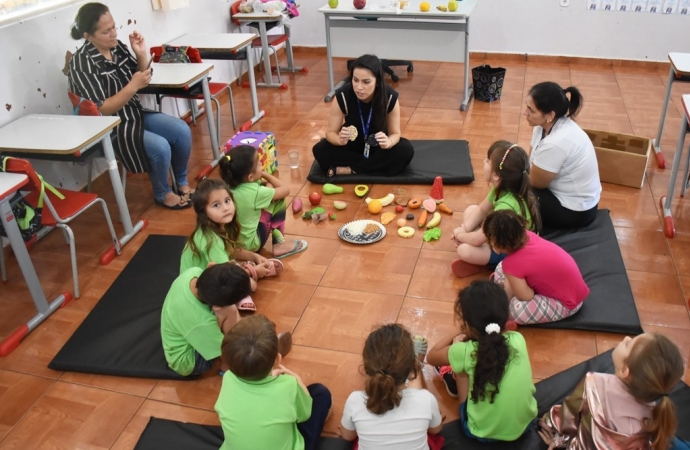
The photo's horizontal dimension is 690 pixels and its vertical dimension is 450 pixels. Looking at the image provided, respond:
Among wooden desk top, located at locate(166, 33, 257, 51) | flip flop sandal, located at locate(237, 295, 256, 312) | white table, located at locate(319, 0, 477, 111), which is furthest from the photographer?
white table, located at locate(319, 0, 477, 111)

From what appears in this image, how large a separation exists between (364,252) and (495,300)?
54.7 inches

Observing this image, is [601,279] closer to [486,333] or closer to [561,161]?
[561,161]

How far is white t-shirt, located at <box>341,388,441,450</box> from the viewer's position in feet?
5.96

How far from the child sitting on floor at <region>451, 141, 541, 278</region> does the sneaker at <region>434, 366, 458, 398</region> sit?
729 mm

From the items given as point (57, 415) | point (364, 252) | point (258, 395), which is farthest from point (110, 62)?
point (258, 395)

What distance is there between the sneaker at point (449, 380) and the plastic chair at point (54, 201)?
1895mm

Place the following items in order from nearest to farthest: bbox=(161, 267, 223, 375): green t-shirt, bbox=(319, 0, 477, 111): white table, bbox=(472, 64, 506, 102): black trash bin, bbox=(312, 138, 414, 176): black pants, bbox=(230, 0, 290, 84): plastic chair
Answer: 1. bbox=(161, 267, 223, 375): green t-shirt
2. bbox=(312, 138, 414, 176): black pants
3. bbox=(319, 0, 477, 111): white table
4. bbox=(472, 64, 506, 102): black trash bin
5. bbox=(230, 0, 290, 84): plastic chair

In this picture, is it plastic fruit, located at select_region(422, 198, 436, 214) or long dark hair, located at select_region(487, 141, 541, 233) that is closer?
long dark hair, located at select_region(487, 141, 541, 233)

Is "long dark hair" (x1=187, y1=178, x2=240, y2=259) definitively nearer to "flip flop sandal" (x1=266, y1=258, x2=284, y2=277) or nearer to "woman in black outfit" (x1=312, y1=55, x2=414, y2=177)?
"flip flop sandal" (x1=266, y1=258, x2=284, y2=277)

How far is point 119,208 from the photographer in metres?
3.42

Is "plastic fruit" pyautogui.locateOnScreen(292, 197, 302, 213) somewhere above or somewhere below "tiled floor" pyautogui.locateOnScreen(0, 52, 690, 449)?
Answer: above

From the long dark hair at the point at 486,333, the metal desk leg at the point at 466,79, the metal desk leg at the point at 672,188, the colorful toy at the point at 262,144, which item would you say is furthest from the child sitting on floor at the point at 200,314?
the metal desk leg at the point at 466,79

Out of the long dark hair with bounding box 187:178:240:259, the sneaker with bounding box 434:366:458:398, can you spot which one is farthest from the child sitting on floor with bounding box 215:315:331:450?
the long dark hair with bounding box 187:178:240:259

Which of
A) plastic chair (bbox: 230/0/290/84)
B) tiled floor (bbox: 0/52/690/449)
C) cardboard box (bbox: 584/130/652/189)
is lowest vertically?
tiled floor (bbox: 0/52/690/449)
